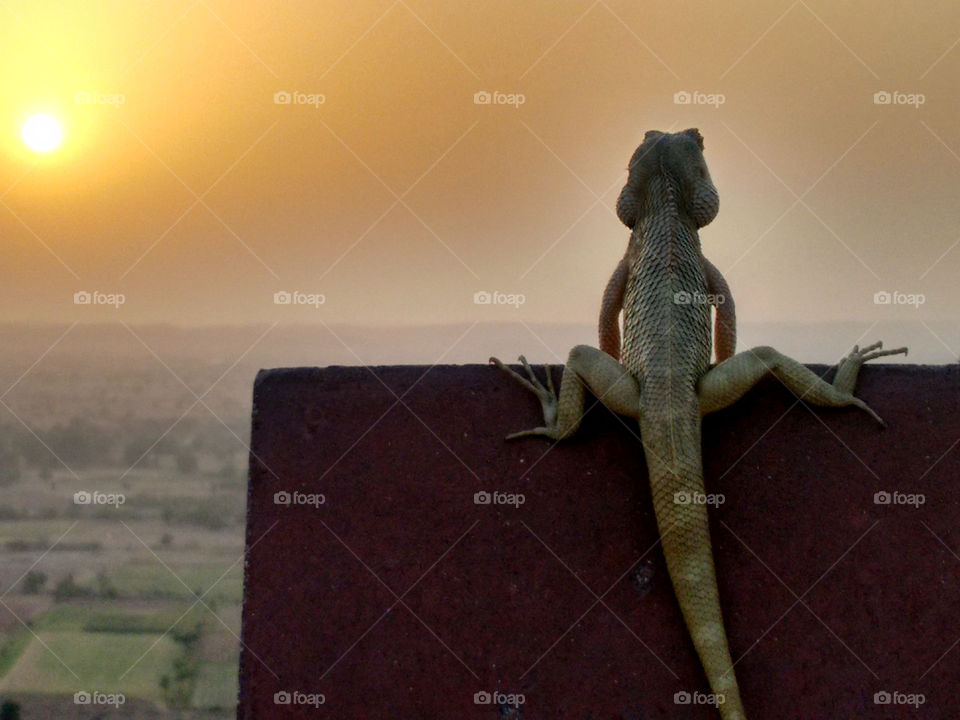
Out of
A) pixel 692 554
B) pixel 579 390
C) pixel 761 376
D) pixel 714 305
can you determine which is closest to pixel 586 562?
pixel 692 554

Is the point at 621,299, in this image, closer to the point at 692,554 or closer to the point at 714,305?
the point at 714,305

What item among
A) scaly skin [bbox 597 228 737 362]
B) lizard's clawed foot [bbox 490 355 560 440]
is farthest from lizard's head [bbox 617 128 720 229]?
lizard's clawed foot [bbox 490 355 560 440]

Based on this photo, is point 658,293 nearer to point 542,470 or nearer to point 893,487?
point 542,470

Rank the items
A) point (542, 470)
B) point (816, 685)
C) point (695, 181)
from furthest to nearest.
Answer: point (695, 181), point (542, 470), point (816, 685)

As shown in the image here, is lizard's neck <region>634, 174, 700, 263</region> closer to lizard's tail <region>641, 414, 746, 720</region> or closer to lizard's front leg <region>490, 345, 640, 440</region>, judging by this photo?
lizard's front leg <region>490, 345, 640, 440</region>

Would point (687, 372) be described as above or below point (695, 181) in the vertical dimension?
below

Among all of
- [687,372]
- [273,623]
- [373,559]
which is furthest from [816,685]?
[273,623]

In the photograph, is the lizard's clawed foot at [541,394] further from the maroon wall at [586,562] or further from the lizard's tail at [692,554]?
the lizard's tail at [692,554]
